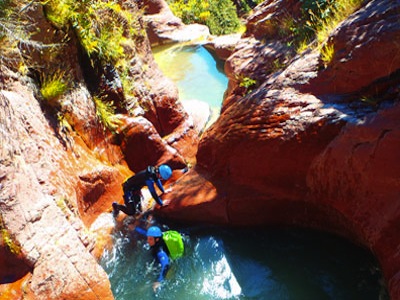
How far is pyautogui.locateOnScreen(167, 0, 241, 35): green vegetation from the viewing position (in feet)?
59.3

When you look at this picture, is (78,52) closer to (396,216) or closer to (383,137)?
(383,137)

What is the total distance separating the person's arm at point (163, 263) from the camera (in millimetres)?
5332

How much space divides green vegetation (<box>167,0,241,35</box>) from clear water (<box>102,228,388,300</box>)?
13628 millimetres

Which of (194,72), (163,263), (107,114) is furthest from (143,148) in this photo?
(194,72)

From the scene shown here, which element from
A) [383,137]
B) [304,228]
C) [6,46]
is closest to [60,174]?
[6,46]

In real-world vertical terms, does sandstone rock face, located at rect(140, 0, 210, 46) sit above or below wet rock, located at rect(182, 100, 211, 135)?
above

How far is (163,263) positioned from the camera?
536 centimetres

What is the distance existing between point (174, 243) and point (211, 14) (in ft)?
50.7

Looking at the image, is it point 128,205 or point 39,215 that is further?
point 128,205

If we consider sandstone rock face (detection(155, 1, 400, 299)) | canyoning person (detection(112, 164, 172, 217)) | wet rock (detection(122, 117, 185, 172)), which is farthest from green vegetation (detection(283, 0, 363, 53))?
canyoning person (detection(112, 164, 172, 217))

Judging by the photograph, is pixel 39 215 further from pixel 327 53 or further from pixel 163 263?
pixel 327 53

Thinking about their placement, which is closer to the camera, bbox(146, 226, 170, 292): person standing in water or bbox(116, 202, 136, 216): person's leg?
bbox(146, 226, 170, 292): person standing in water

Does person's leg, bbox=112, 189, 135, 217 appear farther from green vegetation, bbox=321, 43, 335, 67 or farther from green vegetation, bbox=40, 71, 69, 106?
green vegetation, bbox=321, 43, 335, 67

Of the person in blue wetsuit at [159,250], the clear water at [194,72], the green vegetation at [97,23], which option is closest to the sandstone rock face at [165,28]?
the clear water at [194,72]
